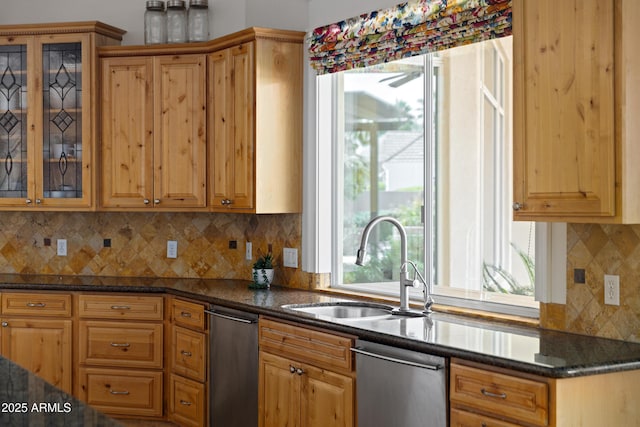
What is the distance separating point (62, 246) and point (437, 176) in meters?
2.75

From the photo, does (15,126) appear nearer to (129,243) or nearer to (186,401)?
(129,243)

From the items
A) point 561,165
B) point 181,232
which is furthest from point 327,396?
point 181,232

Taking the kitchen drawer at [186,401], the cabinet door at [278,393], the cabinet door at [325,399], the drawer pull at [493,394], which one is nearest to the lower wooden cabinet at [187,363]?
the kitchen drawer at [186,401]

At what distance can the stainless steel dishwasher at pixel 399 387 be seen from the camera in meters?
2.93

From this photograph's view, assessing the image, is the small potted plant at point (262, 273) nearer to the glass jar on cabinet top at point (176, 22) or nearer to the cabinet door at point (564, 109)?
the glass jar on cabinet top at point (176, 22)

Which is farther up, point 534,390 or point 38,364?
point 534,390

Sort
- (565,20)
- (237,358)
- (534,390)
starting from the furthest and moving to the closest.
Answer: (237,358), (565,20), (534,390)

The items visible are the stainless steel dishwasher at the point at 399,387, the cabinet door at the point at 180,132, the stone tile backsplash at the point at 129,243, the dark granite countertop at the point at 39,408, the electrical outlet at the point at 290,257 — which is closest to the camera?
the dark granite countertop at the point at 39,408

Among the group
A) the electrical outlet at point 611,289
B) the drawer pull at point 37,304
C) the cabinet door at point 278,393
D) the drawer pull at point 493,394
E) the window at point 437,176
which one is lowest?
the cabinet door at point 278,393

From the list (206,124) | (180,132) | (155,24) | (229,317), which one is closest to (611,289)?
(229,317)

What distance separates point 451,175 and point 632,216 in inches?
65.3

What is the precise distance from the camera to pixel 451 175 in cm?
430

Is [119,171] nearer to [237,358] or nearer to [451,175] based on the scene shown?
[237,358]

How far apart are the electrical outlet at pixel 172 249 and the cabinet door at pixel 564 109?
296cm
